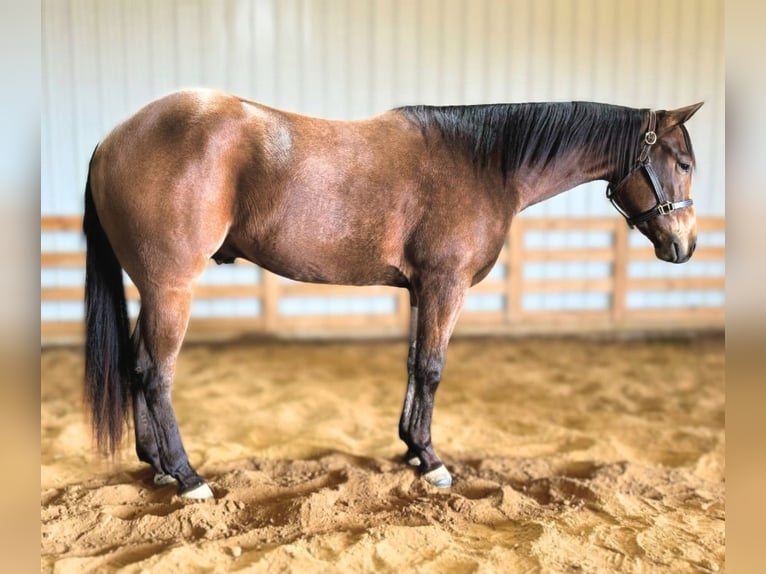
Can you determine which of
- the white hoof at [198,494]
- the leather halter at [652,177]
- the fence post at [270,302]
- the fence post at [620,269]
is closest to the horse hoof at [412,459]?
the white hoof at [198,494]

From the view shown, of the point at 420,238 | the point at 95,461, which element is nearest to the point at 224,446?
the point at 95,461

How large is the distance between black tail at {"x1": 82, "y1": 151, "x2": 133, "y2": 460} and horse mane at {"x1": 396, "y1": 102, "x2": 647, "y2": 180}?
1308 mm

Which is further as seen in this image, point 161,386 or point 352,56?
point 352,56

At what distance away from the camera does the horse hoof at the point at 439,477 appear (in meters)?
2.41

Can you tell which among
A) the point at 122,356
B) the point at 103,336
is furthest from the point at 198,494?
the point at 103,336

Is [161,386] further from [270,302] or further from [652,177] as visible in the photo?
[270,302]

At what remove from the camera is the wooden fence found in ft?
18.3

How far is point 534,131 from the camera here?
2.19 metres

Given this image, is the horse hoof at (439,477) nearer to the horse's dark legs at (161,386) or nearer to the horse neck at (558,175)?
the horse's dark legs at (161,386)

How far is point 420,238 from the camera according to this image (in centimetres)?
219

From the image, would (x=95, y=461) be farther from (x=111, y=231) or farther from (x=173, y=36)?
(x=173, y=36)

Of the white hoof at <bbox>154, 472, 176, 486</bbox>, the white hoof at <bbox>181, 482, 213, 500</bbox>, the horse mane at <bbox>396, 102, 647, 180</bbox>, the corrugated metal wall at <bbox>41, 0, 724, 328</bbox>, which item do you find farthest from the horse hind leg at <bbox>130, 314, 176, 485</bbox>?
Result: the corrugated metal wall at <bbox>41, 0, 724, 328</bbox>

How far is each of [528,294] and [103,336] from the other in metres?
4.48

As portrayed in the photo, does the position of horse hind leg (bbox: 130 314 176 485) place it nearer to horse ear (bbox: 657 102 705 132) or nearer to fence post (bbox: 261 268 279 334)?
horse ear (bbox: 657 102 705 132)
